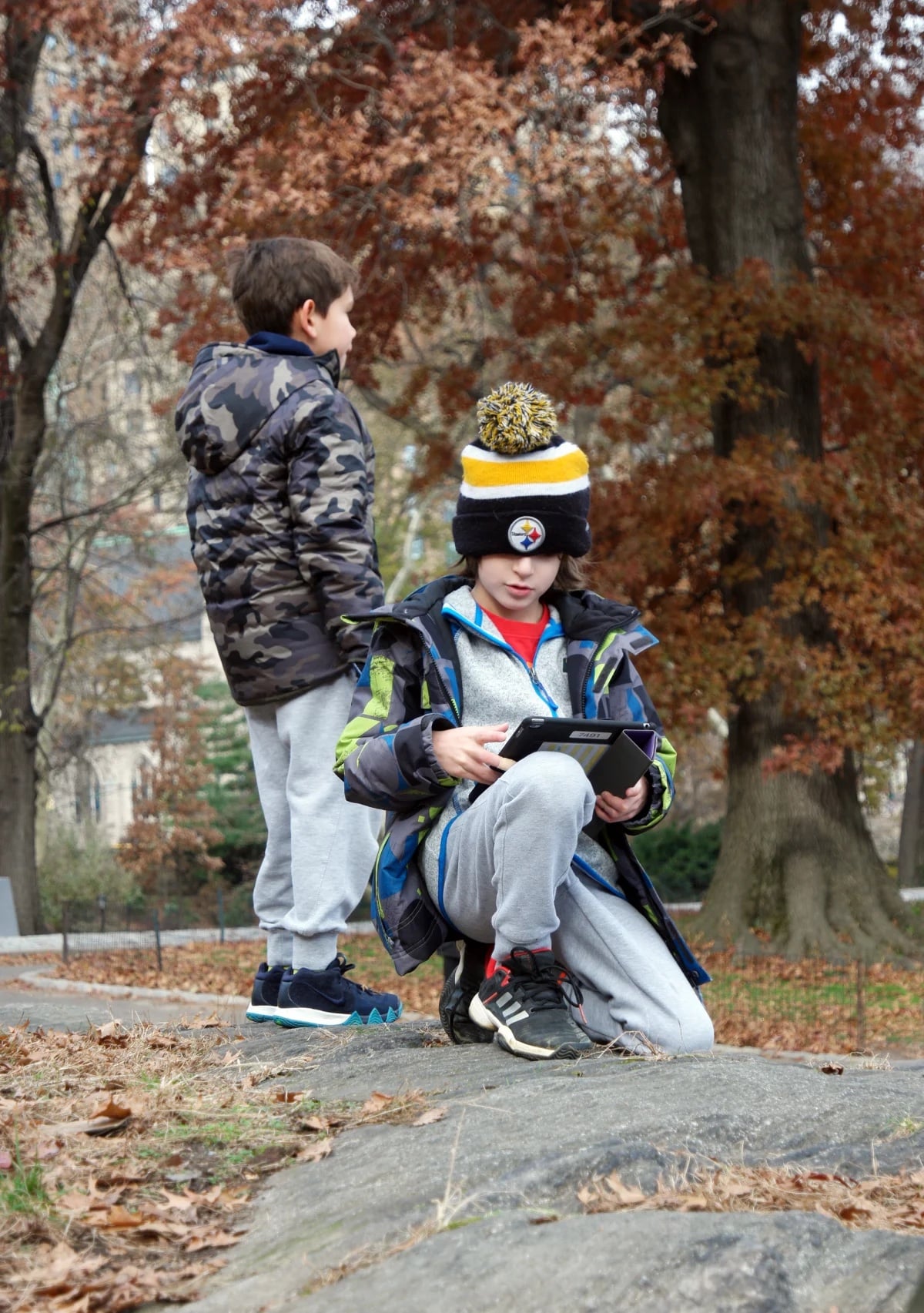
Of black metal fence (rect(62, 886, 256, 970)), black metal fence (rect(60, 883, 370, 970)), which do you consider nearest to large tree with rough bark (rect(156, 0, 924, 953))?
black metal fence (rect(60, 883, 370, 970))

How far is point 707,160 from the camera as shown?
12023mm

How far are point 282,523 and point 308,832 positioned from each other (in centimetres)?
97

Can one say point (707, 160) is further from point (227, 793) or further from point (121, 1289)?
point (227, 793)

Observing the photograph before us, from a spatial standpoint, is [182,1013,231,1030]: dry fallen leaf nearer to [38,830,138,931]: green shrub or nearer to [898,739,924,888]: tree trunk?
[38,830,138,931]: green shrub

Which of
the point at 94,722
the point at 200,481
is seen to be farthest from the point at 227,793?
the point at 200,481

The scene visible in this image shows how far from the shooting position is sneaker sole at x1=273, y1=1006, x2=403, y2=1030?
4504 millimetres

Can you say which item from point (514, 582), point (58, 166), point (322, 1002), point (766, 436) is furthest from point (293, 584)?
point (58, 166)

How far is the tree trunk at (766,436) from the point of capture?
11148mm

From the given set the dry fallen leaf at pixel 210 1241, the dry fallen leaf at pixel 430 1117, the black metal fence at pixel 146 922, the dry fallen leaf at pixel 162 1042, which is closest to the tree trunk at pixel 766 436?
the black metal fence at pixel 146 922

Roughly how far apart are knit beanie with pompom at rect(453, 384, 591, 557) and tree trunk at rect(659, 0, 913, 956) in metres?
7.08

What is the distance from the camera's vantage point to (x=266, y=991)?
188 inches

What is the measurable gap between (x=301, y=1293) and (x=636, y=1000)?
67.7 inches

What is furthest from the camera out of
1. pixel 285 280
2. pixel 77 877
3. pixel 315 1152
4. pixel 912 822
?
pixel 912 822

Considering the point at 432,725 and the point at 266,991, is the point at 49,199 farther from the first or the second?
the point at 432,725
